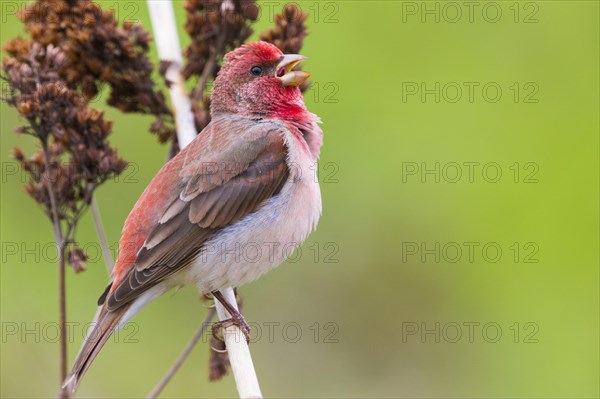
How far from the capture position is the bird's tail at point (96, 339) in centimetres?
555

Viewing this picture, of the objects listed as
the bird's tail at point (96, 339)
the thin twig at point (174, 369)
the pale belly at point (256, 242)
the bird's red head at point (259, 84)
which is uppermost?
the bird's red head at point (259, 84)

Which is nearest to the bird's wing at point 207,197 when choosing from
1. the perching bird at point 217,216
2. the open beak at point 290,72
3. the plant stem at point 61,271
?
the perching bird at point 217,216

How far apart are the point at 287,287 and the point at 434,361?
1.35 m

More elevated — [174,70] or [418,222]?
[174,70]

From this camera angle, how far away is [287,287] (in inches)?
330

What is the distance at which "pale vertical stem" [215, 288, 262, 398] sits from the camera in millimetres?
5156

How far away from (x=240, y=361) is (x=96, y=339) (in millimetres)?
908

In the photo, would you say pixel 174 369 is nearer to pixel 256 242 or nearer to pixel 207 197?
pixel 256 242

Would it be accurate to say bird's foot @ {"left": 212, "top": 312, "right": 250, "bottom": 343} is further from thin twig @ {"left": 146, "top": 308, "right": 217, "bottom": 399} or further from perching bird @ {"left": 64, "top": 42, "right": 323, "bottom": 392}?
thin twig @ {"left": 146, "top": 308, "right": 217, "bottom": 399}

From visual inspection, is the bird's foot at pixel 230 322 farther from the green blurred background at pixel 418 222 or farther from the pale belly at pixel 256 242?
the green blurred background at pixel 418 222

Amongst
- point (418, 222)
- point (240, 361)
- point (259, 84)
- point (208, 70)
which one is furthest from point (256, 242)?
point (418, 222)

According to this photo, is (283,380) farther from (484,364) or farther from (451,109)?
(451,109)

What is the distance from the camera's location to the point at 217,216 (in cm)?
615

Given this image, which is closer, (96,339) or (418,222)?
(96,339)
